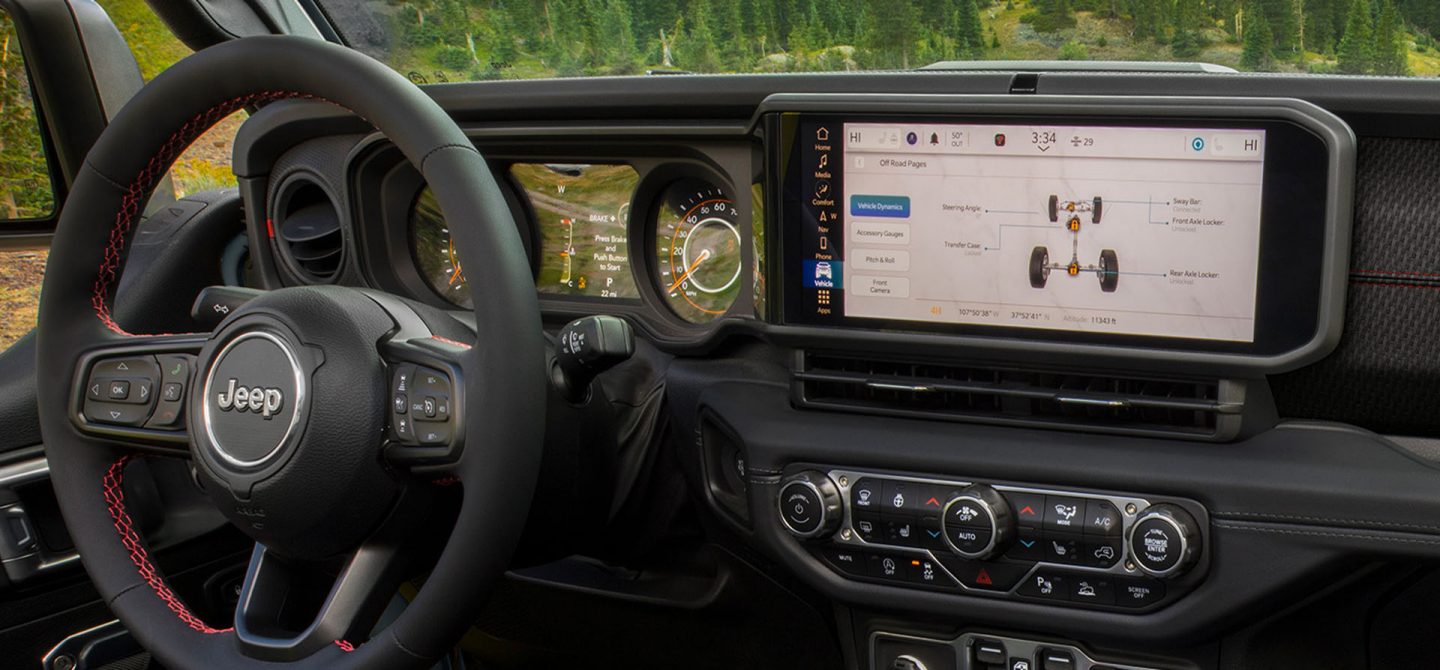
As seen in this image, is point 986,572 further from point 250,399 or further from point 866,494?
point 250,399

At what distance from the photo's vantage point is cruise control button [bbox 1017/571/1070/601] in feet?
4.92

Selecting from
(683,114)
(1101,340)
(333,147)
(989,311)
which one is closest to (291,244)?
(333,147)

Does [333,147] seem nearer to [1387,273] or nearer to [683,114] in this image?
[683,114]

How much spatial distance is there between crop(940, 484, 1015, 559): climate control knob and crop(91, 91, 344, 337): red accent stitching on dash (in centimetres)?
86

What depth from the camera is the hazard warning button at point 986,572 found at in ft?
4.97

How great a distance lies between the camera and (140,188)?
4.79 feet

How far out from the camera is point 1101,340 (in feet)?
4.68

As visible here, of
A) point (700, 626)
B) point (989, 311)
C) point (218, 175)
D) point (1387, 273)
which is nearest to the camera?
point (1387, 273)

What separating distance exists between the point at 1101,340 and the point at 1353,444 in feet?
0.99

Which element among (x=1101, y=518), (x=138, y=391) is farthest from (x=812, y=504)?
(x=138, y=391)

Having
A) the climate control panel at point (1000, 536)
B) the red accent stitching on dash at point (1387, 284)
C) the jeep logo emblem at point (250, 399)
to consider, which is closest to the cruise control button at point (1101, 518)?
the climate control panel at point (1000, 536)

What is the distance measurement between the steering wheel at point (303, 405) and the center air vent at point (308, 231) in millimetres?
509

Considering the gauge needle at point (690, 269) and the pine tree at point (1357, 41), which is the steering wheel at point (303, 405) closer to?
the gauge needle at point (690, 269)

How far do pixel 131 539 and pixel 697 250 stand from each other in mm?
820
